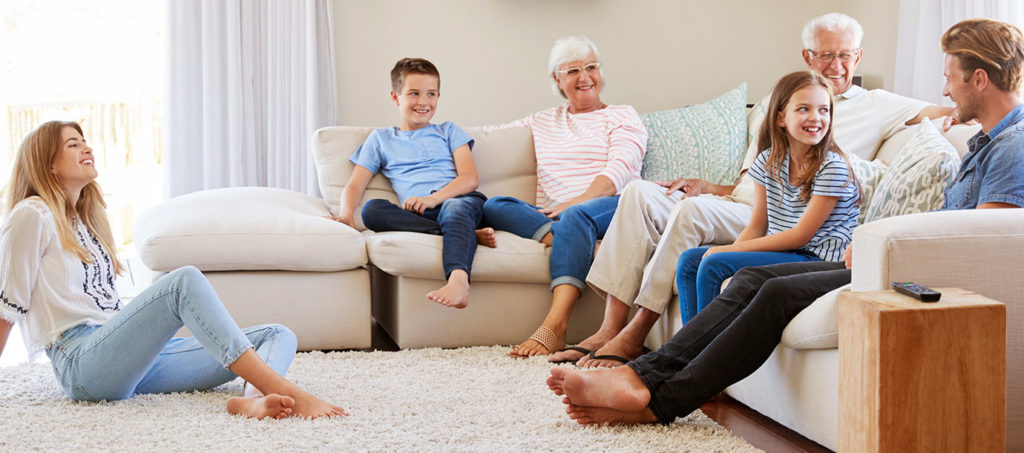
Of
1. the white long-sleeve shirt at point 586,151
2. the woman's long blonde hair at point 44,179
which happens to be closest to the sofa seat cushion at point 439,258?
the white long-sleeve shirt at point 586,151

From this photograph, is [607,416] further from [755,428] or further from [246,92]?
[246,92]

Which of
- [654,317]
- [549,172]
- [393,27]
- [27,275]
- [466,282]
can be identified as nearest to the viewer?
[27,275]

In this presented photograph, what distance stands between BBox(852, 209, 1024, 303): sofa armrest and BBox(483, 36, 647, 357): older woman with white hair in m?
1.33

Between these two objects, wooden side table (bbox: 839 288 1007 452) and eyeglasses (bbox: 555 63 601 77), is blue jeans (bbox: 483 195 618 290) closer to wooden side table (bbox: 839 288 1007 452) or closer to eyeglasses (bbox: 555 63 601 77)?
eyeglasses (bbox: 555 63 601 77)

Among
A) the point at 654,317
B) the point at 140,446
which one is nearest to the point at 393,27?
the point at 654,317

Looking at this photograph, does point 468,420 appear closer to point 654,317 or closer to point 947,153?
point 654,317

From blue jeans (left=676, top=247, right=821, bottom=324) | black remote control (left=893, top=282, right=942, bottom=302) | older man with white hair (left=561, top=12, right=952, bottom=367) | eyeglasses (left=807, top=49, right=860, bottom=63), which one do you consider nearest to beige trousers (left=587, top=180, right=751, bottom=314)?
older man with white hair (left=561, top=12, right=952, bottom=367)

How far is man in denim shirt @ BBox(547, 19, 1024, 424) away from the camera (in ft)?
6.24

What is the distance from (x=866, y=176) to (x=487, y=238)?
3.81 feet

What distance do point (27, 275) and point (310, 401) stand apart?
0.68 metres

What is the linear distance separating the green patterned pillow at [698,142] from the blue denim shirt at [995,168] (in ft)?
4.64

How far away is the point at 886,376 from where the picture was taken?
145 centimetres

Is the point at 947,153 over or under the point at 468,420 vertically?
→ over

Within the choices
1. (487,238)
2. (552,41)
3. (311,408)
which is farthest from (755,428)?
(552,41)
